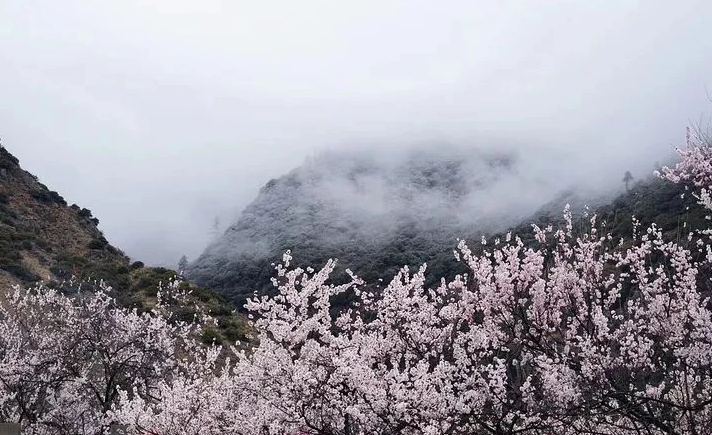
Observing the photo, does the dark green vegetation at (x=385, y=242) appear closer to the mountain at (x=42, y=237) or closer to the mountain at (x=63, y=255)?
the mountain at (x=63, y=255)

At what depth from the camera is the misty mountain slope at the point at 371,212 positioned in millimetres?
71562

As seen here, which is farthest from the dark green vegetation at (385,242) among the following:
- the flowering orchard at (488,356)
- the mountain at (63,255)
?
the flowering orchard at (488,356)

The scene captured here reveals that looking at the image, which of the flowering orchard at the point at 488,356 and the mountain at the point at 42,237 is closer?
the flowering orchard at the point at 488,356

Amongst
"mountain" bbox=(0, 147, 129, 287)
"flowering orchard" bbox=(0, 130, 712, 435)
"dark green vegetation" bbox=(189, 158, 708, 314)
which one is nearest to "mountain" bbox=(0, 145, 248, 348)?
"mountain" bbox=(0, 147, 129, 287)

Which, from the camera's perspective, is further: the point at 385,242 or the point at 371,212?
the point at 371,212

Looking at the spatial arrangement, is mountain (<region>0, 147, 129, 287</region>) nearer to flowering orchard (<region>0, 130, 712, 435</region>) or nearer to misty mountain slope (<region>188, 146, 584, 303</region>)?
misty mountain slope (<region>188, 146, 584, 303</region>)

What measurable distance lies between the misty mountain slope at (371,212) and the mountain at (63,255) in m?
13.4

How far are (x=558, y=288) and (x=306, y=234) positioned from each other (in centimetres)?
8174

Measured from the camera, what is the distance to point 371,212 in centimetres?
10200

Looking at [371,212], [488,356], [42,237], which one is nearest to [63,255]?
[42,237]

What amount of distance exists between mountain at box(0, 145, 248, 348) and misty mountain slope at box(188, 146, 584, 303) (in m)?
13.4

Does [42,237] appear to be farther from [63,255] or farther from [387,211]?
[387,211]

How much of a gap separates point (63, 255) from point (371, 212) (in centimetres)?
6280

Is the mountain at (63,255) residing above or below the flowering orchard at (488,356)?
below
